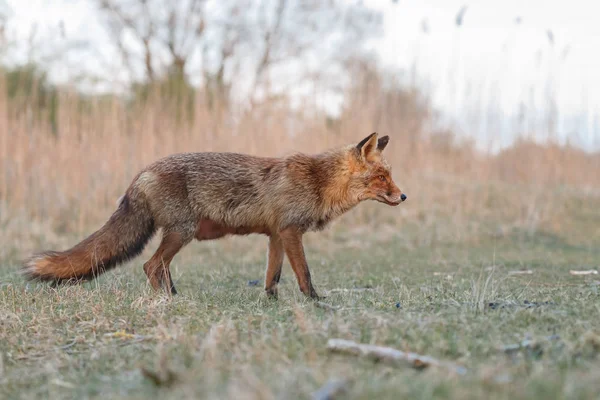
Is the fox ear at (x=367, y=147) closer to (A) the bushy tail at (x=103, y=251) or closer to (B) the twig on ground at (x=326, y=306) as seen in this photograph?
(B) the twig on ground at (x=326, y=306)

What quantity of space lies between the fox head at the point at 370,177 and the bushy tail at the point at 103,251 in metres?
2.02

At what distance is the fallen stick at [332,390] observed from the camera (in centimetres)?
251

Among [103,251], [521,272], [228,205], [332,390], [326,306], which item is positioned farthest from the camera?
[521,272]

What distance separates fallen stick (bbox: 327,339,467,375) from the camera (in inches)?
125

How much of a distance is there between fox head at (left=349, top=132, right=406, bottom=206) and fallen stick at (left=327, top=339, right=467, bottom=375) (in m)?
3.19

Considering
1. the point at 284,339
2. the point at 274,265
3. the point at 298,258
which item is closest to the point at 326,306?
the point at 298,258

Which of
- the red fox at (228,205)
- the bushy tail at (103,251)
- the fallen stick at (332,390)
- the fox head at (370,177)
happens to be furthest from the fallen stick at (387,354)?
the fox head at (370,177)

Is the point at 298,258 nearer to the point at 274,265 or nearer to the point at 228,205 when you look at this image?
the point at 274,265

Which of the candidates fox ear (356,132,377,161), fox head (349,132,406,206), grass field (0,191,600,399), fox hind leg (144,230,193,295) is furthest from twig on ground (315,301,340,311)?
fox ear (356,132,377,161)

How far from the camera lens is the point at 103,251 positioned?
585 centimetres

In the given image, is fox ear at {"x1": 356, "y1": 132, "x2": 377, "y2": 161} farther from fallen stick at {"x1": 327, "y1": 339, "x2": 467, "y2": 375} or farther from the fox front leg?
fallen stick at {"x1": 327, "y1": 339, "x2": 467, "y2": 375}

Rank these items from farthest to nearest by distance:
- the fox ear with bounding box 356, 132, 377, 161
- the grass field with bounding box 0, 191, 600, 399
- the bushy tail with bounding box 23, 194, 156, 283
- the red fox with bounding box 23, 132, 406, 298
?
1. the fox ear with bounding box 356, 132, 377, 161
2. the red fox with bounding box 23, 132, 406, 298
3. the bushy tail with bounding box 23, 194, 156, 283
4. the grass field with bounding box 0, 191, 600, 399

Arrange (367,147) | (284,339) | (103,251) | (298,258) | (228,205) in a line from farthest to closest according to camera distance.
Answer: (367,147) < (228,205) < (298,258) < (103,251) < (284,339)

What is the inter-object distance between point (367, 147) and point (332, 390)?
430 cm
